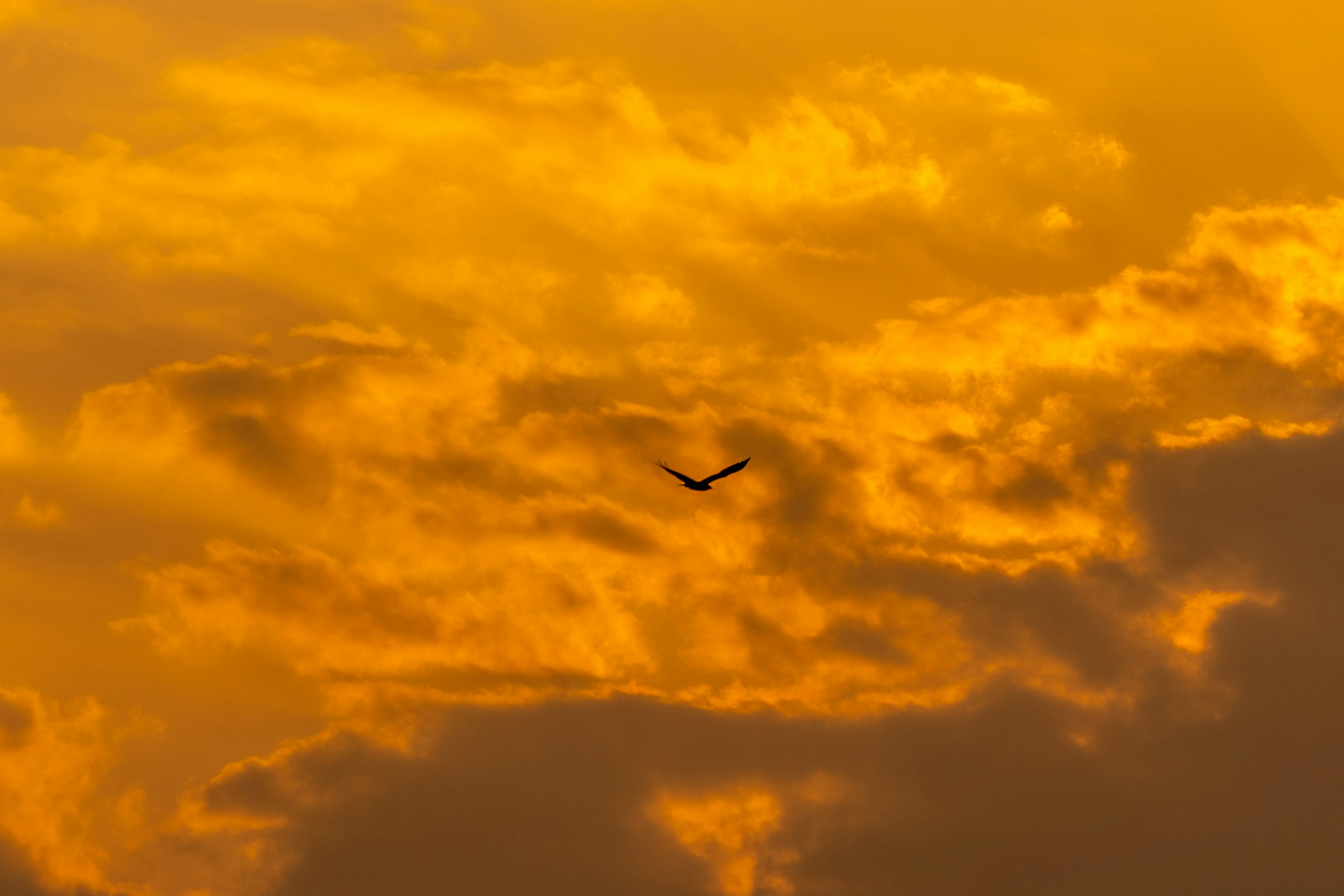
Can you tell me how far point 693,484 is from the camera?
80.4 meters
